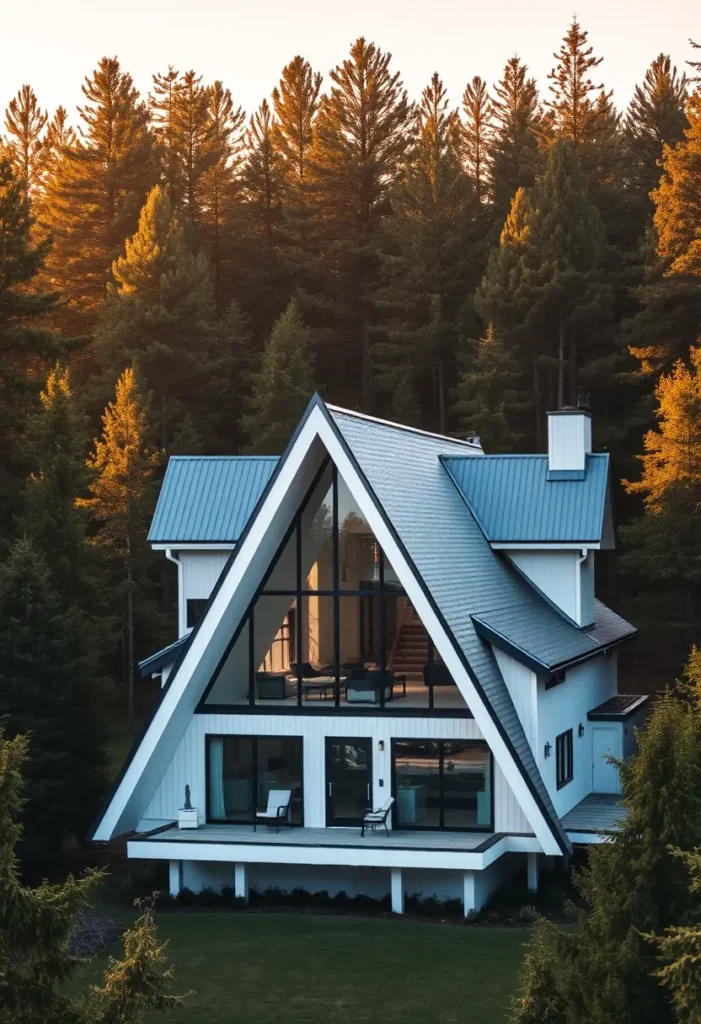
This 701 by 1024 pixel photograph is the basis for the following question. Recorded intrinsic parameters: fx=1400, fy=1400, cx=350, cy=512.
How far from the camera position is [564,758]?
76.0ft

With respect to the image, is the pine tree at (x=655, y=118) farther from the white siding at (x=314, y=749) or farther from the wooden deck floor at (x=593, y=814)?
the white siding at (x=314, y=749)

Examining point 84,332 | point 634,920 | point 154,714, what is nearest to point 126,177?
point 84,332

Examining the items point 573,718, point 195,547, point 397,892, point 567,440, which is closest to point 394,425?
point 567,440

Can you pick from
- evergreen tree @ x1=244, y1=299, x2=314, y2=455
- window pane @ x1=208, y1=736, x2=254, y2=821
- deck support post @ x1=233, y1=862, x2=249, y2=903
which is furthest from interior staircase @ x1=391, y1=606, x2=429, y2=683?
evergreen tree @ x1=244, y1=299, x2=314, y2=455

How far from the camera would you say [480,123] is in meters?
61.8

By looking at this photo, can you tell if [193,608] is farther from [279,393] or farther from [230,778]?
[279,393]

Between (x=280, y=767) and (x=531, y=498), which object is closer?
(x=280, y=767)

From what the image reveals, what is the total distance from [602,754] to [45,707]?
32.6ft

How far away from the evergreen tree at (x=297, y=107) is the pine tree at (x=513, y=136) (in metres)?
7.67

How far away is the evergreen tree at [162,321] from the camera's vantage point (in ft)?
156

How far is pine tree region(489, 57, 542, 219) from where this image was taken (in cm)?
5391

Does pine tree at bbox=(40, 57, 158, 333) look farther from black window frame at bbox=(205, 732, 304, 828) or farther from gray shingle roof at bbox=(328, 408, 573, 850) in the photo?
black window frame at bbox=(205, 732, 304, 828)

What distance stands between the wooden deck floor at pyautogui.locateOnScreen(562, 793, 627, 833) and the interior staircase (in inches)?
129

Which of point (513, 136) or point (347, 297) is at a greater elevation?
point (513, 136)
